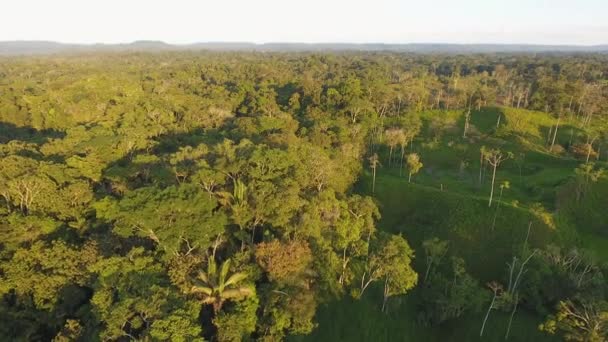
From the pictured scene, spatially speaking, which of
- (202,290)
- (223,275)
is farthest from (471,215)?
(202,290)

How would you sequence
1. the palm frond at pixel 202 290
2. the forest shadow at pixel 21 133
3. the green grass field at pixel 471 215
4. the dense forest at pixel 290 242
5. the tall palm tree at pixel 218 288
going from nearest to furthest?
1. the palm frond at pixel 202 290
2. the tall palm tree at pixel 218 288
3. the dense forest at pixel 290 242
4. the green grass field at pixel 471 215
5. the forest shadow at pixel 21 133

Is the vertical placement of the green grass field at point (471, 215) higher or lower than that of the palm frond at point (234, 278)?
lower

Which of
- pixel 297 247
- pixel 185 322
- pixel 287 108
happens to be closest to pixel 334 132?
→ pixel 287 108

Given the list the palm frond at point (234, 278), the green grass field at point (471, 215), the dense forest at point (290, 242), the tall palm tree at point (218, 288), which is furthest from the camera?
the green grass field at point (471, 215)

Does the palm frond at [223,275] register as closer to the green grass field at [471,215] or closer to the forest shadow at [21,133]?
the green grass field at [471,215]

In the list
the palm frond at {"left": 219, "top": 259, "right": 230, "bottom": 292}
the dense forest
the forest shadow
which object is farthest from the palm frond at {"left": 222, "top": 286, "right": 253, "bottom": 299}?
the forest shadow

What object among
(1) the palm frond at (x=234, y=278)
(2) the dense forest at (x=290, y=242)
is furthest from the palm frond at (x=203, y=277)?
(1) the palm frond at (x=234, y=278)

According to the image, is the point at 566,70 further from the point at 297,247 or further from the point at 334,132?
the point at 297,247

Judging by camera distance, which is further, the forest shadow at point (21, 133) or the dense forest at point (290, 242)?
the forest shadow at point (21, 133)

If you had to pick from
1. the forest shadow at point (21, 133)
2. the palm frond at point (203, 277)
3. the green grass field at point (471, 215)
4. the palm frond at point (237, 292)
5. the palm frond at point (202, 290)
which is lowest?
the green grass field at point (471, 215)
